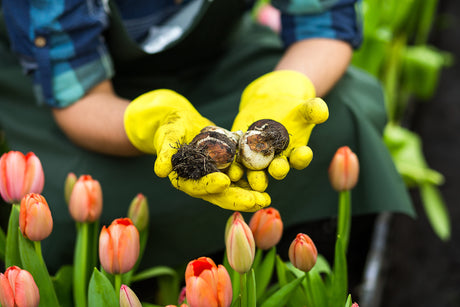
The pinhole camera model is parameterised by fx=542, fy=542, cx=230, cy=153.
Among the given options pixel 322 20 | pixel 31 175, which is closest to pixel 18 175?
pixel 31 175

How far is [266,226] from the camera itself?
2.10 ft

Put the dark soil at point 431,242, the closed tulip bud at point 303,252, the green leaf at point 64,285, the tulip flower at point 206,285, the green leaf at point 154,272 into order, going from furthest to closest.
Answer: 1. the dark soil at point 431,242
2. the green leaf at point 154,272
3. the green leaf at point 64,285
4. the closed tulip bud at point 303,252
5. the tulip flower at point 206,285

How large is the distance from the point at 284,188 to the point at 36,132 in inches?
16.6

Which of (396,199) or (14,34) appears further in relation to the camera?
(396,199)

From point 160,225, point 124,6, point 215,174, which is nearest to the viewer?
point 215,174

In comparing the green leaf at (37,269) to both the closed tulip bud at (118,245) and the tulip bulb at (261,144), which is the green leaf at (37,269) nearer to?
the closed tulip bud at (118,245)

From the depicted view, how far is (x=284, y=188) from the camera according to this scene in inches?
34.4

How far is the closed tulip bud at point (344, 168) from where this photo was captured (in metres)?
0.73

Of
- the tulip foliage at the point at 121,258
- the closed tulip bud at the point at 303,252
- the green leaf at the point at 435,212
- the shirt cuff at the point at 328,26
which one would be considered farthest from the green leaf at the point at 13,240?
the green leaf at the point at 435,212

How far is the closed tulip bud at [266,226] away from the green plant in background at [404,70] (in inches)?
29.2

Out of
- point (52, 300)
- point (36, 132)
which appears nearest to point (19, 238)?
point (52, 300)

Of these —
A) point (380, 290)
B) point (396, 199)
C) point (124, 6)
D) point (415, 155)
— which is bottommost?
A: point (380, 290)

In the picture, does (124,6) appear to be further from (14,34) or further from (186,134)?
(186,134)

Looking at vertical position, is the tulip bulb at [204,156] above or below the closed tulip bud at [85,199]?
above
